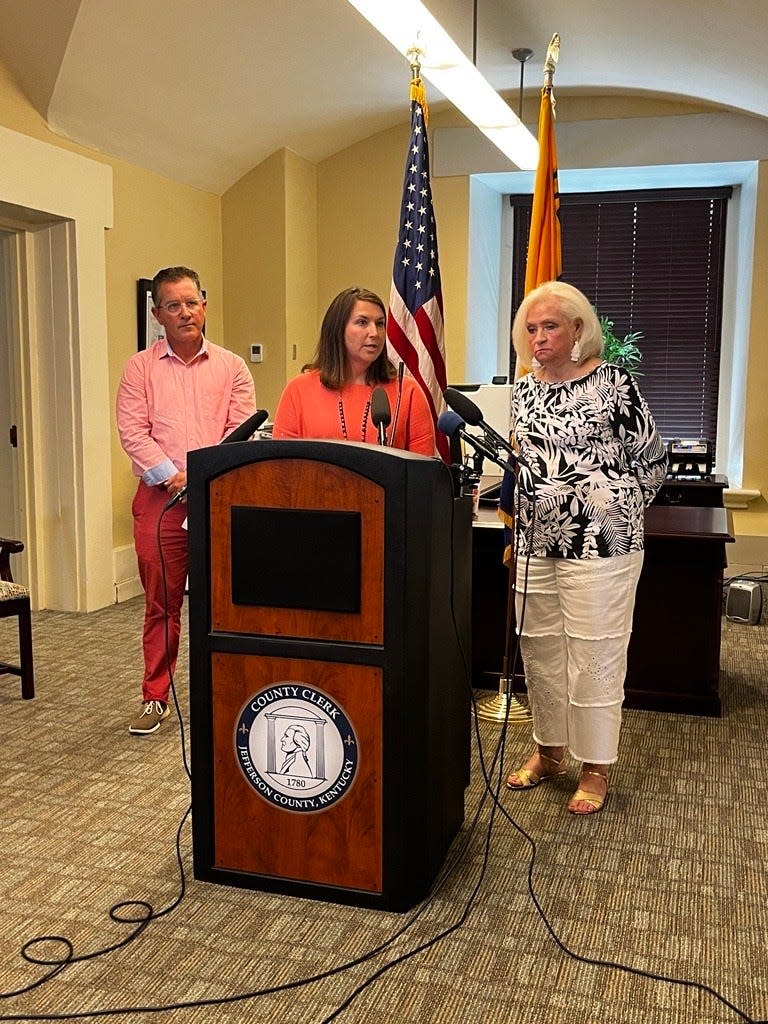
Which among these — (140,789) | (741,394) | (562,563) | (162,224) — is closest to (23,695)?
(140,789)

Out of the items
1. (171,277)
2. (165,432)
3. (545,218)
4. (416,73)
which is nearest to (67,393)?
(165,432)

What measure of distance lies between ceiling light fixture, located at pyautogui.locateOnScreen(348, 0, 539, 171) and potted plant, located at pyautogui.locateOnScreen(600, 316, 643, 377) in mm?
1371

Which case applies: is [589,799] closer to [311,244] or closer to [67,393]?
[67,393]

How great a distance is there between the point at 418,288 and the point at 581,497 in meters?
1.38

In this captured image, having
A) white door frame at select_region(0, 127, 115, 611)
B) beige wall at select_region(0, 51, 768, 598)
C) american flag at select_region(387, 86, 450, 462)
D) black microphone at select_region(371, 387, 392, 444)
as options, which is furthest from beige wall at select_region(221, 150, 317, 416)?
black microphone at select_region(371, 387, 392, 444)

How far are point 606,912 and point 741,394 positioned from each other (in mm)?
4807

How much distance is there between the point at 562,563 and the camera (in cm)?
273

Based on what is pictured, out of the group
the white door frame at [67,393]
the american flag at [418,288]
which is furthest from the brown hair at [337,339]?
the white door frame at [67,393]

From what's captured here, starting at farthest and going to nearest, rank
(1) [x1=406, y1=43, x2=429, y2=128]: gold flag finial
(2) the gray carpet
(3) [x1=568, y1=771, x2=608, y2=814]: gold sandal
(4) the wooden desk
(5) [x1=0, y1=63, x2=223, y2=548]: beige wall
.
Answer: (5) [x1=0, y1=63, x2=223, y2=548]: beige wall, (4) the wooden desk, (1) [x1=406, y1=43, x2=429, y2=128]: gold flag finial, (3) [x1=568, y1=771, x2=608, y2=814]: gold sandal, (2) the gray carpet

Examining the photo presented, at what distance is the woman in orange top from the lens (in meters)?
2.76

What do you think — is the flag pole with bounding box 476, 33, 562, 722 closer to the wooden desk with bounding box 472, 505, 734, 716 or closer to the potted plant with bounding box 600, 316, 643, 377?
the wooden desk with bounding box 472, 505, 734, 716

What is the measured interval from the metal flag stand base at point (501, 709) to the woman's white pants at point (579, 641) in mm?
717

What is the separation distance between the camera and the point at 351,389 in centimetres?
280

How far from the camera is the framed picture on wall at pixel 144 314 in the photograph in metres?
5.70
